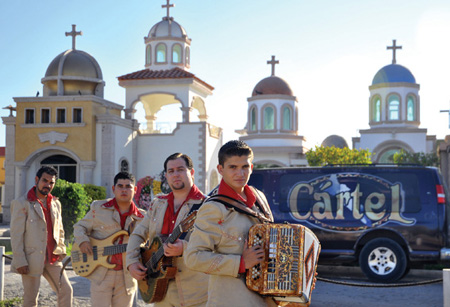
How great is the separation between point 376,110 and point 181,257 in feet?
150

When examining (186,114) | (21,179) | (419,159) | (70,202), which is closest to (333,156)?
(419,159)

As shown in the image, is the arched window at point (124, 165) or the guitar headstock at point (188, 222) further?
the arched window at point (124, 165)

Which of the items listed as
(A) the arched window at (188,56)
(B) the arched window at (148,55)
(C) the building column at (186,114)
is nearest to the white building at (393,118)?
(A) the arched window at (188,56)

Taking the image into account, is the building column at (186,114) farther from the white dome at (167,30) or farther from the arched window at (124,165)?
the white dome at (167,30)

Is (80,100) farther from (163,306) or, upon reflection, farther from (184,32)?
(163,306)

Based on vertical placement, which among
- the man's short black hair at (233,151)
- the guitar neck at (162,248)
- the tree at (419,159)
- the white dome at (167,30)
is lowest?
the guitar neck at (162,248)

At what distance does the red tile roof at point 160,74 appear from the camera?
127 feet

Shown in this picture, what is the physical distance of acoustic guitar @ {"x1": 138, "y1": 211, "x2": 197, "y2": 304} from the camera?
5086mm

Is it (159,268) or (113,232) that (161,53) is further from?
(159,268)

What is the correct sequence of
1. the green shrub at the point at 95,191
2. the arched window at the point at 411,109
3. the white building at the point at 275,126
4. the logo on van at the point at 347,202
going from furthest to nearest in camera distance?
the arched window at the point at 411,109, the white building at the point at 275,126, the green shrub at the point at 95,191, the logo on van at the point at 347,202

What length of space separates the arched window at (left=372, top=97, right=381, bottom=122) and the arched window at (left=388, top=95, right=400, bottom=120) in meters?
0.76

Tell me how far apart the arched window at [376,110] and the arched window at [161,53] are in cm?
1669

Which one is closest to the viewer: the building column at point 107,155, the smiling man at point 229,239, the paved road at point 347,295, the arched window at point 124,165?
the smiling man at point 229,239

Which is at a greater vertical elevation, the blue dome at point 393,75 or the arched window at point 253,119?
the blue dome at point 393,75
